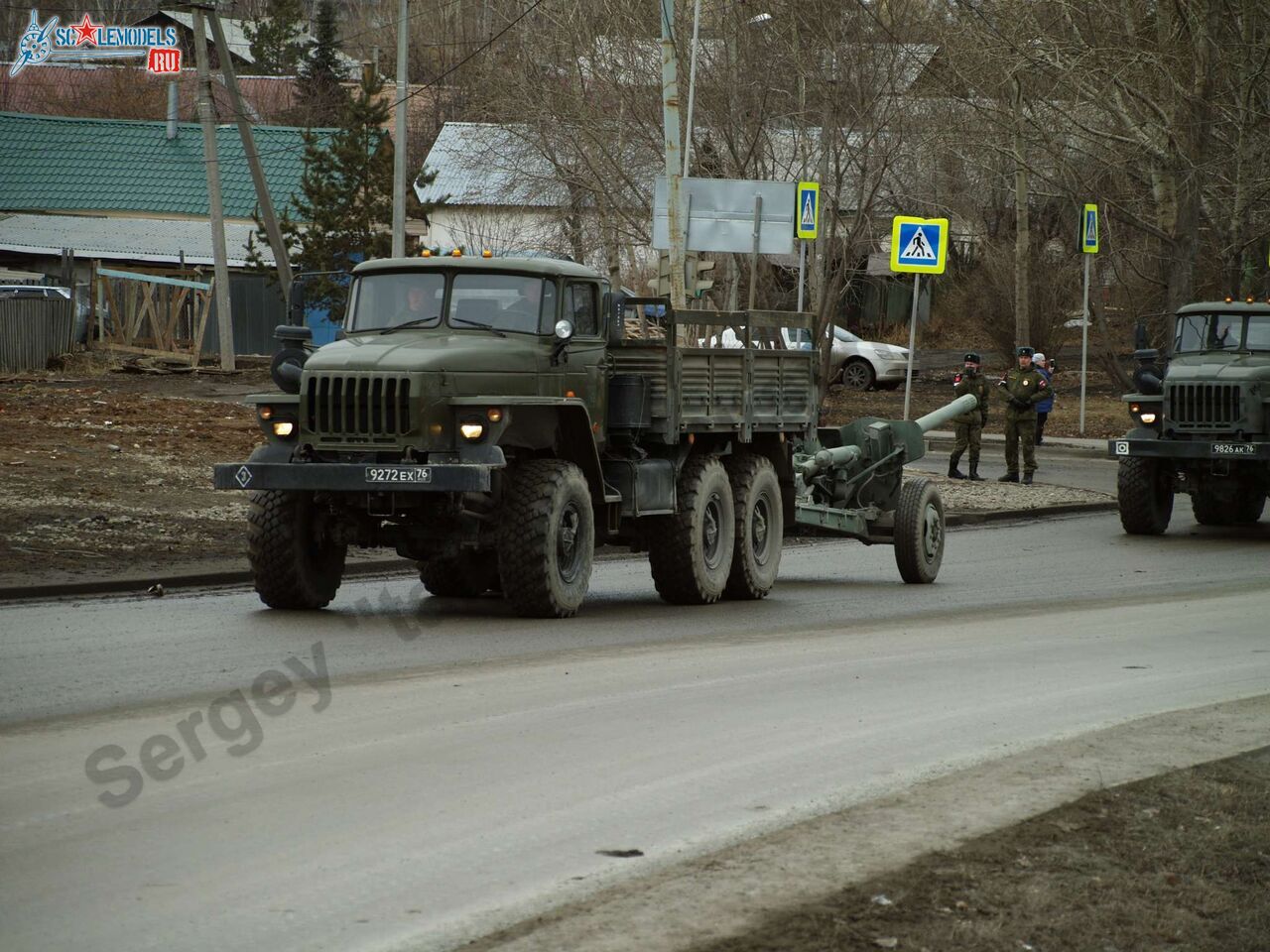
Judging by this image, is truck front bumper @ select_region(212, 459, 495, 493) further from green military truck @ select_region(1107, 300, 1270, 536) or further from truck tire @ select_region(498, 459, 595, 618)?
green military truck @ select_region(1107, 300, 1270, 536)

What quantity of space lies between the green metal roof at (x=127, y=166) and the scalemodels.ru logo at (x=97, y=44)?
10552 mm

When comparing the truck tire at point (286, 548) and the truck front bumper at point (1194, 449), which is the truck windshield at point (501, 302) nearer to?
the truck tire at point (286, 548)

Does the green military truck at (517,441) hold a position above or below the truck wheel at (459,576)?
above

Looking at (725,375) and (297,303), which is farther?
(725,375)

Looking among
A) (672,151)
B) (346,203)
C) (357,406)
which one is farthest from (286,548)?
(346,203)

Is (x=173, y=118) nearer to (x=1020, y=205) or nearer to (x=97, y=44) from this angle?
(x=97, y=44)

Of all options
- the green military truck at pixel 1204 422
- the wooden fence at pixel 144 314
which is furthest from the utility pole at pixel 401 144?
Answer: the green military truck at pixel 1204 422

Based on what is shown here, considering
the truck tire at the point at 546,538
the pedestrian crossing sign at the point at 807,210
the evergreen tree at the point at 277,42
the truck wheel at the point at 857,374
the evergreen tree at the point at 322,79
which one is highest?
the evergreen tree at the point at 277,42

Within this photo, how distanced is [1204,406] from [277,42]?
81.4 m

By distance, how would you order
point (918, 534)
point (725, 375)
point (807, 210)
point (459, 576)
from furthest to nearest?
point (807, 210) < point (918, 534) < point (725, 375) < point (459, 576)

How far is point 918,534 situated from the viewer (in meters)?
15.9

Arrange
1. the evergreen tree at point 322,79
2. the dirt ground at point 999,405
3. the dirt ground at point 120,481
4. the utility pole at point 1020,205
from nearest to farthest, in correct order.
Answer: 1. the dirt ground at point 120,481
2. the utility pole at point 1020,205
3. the dirt ground at point 999,405
4. the evergreen tree at point 322,79

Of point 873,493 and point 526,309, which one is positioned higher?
point 526,309

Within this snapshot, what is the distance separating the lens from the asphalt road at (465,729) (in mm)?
5863
